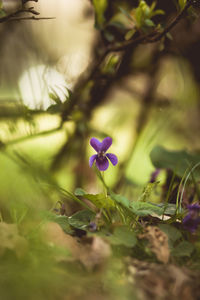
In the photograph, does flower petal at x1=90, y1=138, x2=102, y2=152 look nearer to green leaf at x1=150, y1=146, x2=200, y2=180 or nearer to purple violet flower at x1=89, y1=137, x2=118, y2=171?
purple violet flower at x1=89, y1=137, x2=118, y2=171

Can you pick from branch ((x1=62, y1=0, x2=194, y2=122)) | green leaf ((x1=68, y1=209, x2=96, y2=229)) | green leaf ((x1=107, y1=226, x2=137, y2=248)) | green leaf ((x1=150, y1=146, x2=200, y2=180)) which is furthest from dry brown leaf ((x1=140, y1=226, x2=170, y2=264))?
branch ((x1=62, y1=0, x2=194, y2=122))

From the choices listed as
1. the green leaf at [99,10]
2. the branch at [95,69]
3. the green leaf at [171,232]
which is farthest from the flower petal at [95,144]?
the green leaf at [99,10]

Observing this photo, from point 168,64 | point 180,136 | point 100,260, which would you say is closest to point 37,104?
point 100,260

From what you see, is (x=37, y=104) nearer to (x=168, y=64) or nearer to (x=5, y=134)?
(x=5, y=134)

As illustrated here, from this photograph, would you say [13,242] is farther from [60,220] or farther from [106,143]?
[106,143]

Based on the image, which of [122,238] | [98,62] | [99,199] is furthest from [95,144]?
[98,62]
